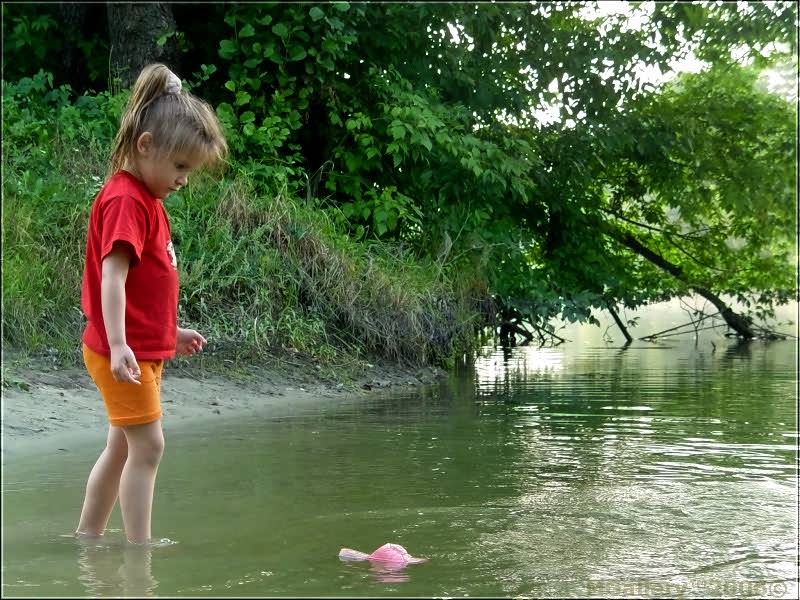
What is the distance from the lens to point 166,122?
3.44m

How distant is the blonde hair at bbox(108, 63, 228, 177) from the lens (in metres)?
3.43

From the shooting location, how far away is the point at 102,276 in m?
3.28

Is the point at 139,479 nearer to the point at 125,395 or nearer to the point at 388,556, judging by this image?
the point at 125,395

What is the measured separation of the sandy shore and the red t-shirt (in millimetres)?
1729

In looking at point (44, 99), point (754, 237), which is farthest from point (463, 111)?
point (754, 237)

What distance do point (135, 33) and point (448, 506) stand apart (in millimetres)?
7119

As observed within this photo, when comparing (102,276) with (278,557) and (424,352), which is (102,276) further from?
(424,352)

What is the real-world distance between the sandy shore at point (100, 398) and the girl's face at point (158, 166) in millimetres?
1935

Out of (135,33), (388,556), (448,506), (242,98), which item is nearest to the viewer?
(388,556)

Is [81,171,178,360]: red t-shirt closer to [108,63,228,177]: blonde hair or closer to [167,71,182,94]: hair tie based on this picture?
[108,63,228,177]: blonde hair

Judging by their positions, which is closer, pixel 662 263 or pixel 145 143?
pixel 145 143

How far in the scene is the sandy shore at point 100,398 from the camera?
529cm

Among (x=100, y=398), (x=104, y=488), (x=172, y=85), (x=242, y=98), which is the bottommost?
(x=104, y=488)

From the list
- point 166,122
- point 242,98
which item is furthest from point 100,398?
point 242,98
